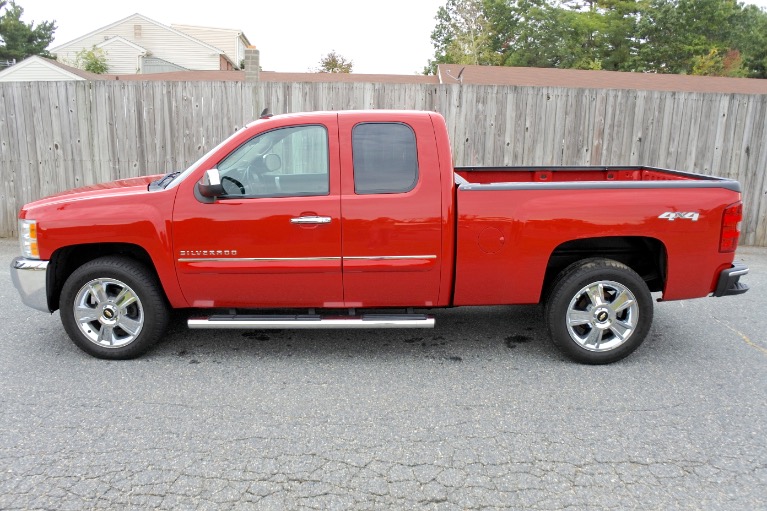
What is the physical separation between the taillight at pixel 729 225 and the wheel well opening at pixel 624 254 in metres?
0.43

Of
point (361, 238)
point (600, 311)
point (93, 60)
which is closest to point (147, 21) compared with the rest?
point (93, 60)

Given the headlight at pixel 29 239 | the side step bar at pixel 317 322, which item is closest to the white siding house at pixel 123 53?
the headlight at pixel 29 239

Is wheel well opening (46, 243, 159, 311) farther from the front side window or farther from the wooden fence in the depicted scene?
the wooden fence

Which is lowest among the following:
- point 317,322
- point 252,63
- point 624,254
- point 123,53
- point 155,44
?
point 317,322

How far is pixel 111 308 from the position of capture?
14.8 feet

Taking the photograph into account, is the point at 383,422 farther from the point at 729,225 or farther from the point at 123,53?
the point at 123,53

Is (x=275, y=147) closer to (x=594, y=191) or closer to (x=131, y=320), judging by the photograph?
(x=131, y=320)

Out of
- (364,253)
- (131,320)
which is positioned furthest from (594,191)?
(131,320)

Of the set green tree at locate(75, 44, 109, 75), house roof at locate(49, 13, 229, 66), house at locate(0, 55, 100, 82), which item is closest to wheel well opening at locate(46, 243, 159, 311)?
house at locate(0, 55, 100, 82)

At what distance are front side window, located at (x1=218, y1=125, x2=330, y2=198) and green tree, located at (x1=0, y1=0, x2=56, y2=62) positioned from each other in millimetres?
55057

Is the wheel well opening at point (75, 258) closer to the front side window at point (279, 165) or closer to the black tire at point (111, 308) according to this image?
the black tire at point (111, 308)

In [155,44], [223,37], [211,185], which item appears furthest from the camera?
[223,37]

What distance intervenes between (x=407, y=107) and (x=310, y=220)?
16.7 feet

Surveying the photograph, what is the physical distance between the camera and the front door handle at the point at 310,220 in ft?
14.1
